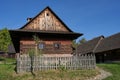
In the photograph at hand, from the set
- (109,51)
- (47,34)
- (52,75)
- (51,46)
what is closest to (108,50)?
(109,51)

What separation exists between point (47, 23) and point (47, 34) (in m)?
1.93

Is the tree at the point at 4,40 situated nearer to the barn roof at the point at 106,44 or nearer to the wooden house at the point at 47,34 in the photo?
the barn roof at the point at 106,44

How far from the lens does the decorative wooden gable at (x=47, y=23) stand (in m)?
33.2

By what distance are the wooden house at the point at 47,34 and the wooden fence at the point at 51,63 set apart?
7.57 metres

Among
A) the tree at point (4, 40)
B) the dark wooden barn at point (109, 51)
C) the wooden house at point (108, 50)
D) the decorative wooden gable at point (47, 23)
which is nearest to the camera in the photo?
the decorative wooden gable at point (47, 23)

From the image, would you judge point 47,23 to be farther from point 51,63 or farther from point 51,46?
point 51,63

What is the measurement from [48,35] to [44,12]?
3581mm

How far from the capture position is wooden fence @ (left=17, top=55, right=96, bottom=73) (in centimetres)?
2394

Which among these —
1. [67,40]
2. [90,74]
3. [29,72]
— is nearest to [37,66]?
[29,72]

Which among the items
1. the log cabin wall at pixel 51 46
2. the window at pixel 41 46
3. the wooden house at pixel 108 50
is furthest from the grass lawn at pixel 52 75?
the wooden house at pixel 108 50

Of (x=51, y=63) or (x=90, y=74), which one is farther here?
(x=51, y=63)

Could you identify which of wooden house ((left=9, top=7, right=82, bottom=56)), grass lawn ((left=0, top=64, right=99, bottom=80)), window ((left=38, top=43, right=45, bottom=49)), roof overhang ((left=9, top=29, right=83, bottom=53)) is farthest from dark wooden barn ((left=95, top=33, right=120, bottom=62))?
grass lawn ((left=0, top=64, right=99, bottom=80))

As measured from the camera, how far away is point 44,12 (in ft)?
113

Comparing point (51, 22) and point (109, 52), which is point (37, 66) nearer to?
point (51, 22)
